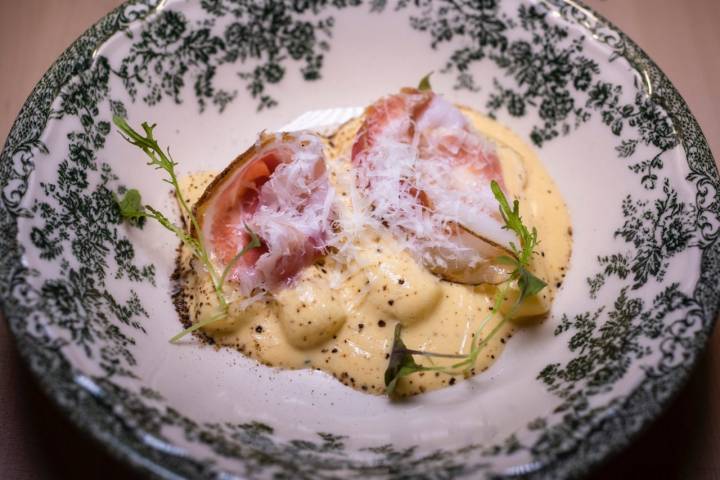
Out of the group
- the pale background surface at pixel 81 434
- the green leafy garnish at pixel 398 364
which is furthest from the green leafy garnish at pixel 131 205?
the green leafy garnish at pixel 398 364

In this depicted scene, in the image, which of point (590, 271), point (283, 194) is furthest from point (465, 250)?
point (283, 194)

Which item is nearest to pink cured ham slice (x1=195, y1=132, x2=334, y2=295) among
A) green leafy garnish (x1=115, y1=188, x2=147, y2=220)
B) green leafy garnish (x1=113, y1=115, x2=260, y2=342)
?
green leafy garnish (x1=113, y1=115, x2=260, y2=342)

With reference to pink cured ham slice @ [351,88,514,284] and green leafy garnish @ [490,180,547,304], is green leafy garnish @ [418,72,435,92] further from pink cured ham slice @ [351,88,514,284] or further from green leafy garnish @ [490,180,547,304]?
green leafy garnish @ [490,180,547,304]

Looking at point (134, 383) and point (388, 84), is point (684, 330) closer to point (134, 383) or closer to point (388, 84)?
point (134, 383)

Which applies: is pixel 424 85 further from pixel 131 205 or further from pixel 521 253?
pixel 131 205

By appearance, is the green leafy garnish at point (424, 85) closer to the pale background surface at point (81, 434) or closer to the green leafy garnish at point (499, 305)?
the green leafy garnish at point (499, 305)

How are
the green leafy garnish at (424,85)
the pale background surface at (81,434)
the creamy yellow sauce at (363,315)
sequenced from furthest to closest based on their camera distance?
the green leafy garnish at (424,85) < the creamy yellow sauce at (363,315) < the pale background surface at (81,434)

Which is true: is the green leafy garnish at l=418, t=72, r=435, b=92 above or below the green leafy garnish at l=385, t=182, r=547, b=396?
above
